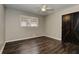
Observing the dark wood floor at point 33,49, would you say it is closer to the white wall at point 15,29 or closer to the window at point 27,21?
the white wall at point 15,29

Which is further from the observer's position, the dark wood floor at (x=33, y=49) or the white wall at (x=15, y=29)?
the white wall at (x=15, y=29)

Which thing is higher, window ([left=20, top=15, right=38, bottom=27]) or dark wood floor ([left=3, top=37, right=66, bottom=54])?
window ([left=20, top=15, right=38, bottom=27])

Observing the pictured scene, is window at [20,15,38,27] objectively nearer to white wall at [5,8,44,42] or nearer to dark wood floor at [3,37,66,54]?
white wall at [5,8,44,42]

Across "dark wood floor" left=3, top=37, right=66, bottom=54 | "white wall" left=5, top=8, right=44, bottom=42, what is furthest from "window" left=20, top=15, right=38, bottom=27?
"dark wood floor" left=3, top=37, right=66, bottom=54

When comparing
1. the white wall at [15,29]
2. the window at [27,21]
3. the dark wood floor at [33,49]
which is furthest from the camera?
the window at [27,21]

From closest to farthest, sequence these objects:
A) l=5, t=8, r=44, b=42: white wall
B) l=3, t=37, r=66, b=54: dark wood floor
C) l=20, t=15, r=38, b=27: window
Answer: l=3, t=37, r=66, b=54: dark wood floor < l=5, t=8, r=44, b=42: white wall < l=20, t=15, r=38, b=27: window

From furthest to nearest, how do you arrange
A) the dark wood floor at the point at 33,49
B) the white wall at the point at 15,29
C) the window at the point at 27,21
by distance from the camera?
1. the window at the point at 27,21
2. the white wall at the point at 15,29
3. the dark wood floor at the point at 33,49

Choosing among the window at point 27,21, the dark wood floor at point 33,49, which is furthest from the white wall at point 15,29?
the dark wood floor at point 33,49

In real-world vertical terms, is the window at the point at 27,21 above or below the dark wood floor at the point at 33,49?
above

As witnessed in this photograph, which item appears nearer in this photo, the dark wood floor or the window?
the dark wood floor

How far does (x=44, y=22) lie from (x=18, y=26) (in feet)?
8.98

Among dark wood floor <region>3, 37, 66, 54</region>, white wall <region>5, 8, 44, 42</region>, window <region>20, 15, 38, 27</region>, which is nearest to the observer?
dark wood floor <region>3, 37, 66, 54</region>

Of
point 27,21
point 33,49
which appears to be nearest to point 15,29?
point 27,21
